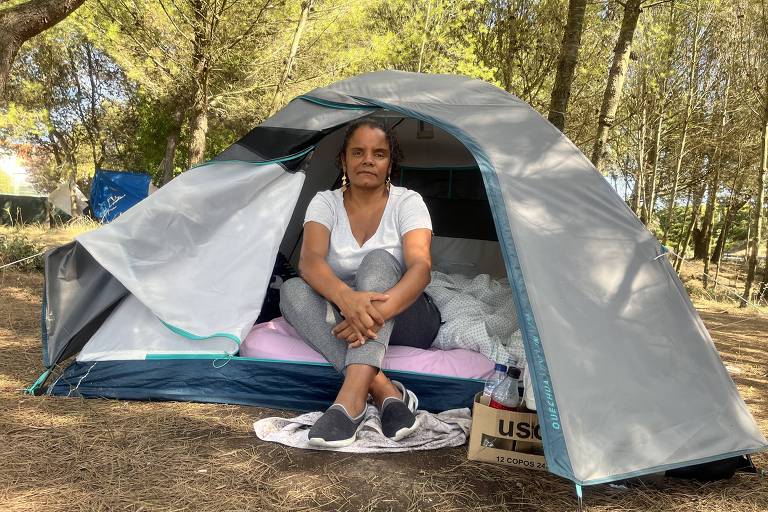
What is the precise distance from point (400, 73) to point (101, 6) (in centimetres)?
500

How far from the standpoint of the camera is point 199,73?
21.4 ft

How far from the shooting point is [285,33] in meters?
7.21

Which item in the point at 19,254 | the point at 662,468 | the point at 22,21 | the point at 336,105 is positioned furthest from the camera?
the point at 19,254

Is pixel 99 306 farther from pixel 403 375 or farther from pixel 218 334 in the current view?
pixel 403 375

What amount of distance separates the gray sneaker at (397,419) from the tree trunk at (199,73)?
4.71 meters

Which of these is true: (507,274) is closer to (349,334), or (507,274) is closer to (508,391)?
(508,391)

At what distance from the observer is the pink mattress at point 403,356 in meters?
2.32

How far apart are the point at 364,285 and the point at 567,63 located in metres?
3.48

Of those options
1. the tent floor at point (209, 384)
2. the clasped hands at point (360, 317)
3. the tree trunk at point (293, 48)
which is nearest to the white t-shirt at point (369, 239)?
the clasped hands at point (360, 317)

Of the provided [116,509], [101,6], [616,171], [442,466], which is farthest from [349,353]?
[616,171]

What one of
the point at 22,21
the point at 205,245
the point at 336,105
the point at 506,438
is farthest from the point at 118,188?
the point at 506,438

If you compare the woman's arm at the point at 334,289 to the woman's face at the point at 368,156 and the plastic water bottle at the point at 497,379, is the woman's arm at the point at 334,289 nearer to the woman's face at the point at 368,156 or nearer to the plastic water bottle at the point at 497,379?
the woman's face at the point at 368,156

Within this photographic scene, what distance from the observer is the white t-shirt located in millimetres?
2400

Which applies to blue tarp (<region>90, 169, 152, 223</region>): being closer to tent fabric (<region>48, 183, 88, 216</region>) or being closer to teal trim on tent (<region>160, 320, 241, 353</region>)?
tent fabric (<region>48, 183, 88, 216</region>)
